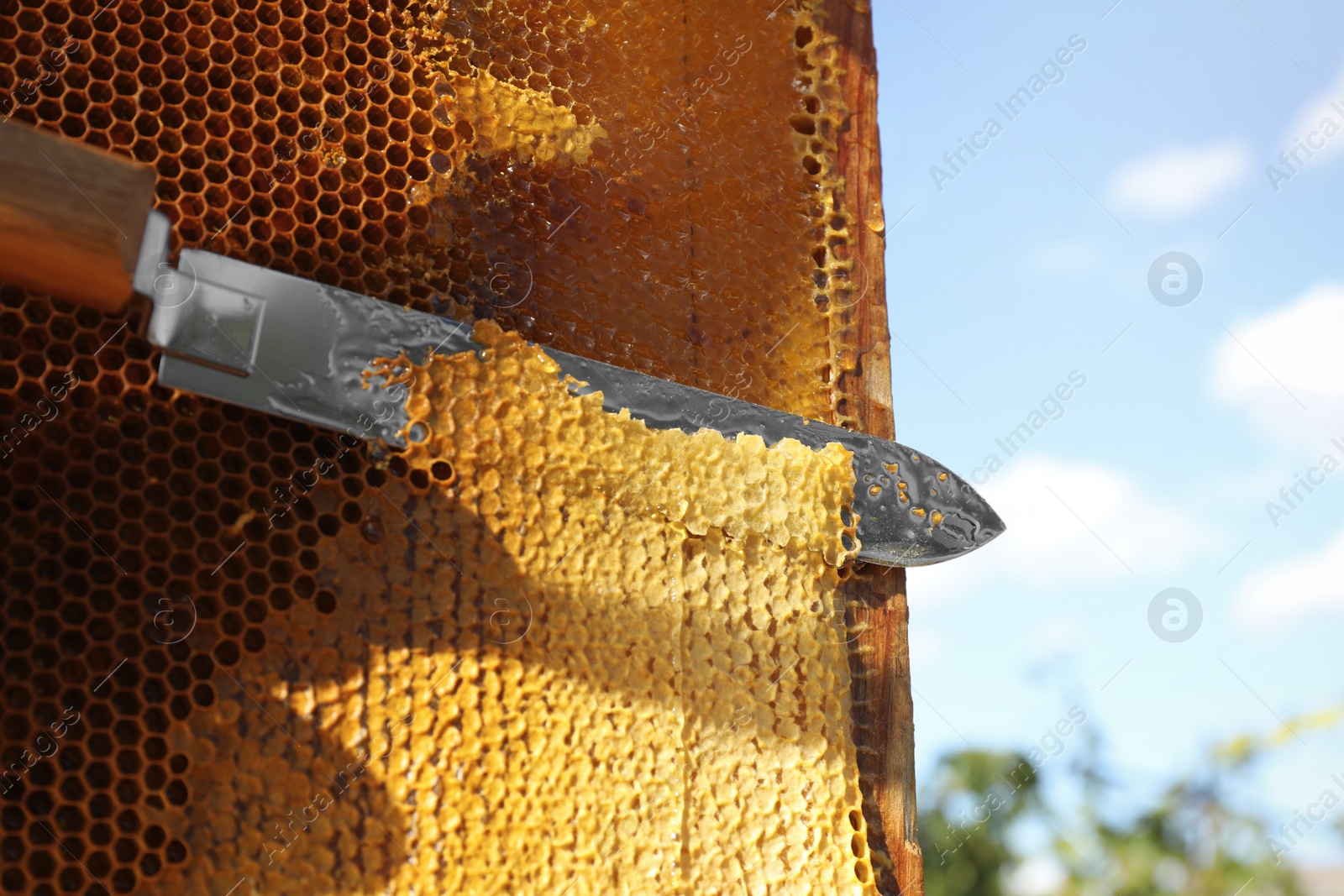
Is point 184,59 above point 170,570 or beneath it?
above

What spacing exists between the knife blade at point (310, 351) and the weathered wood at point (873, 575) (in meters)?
0.27

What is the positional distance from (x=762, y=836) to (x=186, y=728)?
761mm

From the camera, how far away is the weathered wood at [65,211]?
0.91 m

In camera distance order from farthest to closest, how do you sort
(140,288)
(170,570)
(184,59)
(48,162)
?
(184,59), (170,570), (140,288), (48,162)

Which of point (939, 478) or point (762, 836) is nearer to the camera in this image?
point (762, 836)

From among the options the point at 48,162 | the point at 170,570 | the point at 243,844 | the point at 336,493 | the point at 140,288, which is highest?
the point at 48,162

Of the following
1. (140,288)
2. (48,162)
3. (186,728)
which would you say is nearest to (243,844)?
(186,728)

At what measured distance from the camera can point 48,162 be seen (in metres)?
0.92

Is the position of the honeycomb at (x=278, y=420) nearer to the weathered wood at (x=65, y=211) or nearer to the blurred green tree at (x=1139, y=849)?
the weathered wood at (x=65, y=211)

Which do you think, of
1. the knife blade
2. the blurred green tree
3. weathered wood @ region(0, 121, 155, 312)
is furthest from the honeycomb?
the blurred green tree

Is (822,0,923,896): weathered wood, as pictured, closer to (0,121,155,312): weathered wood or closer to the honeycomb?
the honeycomb

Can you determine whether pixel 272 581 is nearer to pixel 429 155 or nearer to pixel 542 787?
pixel 542 787

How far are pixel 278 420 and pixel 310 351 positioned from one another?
0.11m

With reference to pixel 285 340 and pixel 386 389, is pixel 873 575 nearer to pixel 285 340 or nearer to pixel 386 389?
pixel 386 389
